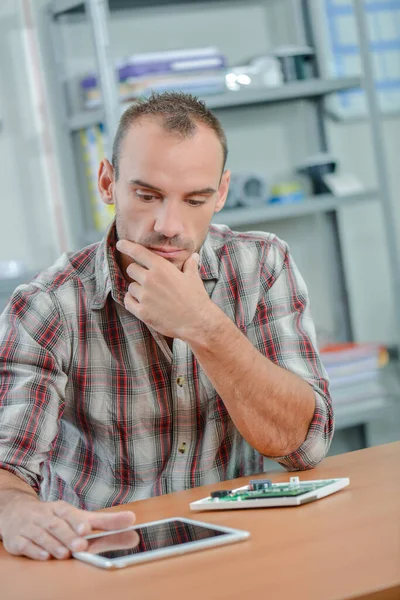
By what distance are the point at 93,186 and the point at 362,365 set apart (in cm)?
97

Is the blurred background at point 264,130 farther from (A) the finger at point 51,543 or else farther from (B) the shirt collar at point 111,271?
(A) the finger at point 51,543

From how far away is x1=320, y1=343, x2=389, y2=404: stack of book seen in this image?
9.30ft

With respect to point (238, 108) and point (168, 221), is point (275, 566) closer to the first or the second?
point (168, 221)

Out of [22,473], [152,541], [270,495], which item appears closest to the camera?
[152,541]

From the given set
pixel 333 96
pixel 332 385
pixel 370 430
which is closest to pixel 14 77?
pixel 333 96

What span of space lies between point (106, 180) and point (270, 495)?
701 millimetres

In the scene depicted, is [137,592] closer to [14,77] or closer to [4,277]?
[4,277]

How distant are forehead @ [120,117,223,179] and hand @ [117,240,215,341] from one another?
0.13 meters

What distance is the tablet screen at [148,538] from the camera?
100 cm

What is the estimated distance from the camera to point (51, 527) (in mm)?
1076

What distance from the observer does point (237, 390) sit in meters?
1.44

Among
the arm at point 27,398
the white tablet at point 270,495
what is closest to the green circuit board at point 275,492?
the white tablet at point 270,495

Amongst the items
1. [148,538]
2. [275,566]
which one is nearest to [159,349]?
[148,538]

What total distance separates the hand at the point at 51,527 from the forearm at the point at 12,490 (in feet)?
0.24
